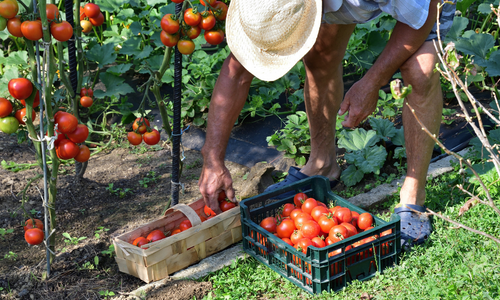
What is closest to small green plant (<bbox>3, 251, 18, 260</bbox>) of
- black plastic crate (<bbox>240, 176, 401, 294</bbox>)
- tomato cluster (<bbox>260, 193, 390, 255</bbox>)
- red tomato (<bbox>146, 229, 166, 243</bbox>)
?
red tomato (<bbox>146, 229, 166, 243</bbox>)

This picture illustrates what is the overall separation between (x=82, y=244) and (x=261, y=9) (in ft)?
5.25

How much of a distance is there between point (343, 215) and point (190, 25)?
3.90ft

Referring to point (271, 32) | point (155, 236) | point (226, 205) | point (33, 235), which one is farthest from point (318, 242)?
point (33, 235)

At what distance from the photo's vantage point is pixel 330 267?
7.34 feet

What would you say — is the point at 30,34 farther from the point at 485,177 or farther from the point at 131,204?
the point at 485,177

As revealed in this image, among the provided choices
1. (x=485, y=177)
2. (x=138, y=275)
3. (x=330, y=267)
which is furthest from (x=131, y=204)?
(x=485, y=177)

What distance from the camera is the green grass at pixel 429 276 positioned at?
6.91ft

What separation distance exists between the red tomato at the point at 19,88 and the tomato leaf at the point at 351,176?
198cm

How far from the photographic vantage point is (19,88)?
83.2 inches

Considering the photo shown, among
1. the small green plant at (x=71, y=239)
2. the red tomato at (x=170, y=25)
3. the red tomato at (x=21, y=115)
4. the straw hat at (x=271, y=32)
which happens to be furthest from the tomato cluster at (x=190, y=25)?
the small green plant at (x=71, y=239)

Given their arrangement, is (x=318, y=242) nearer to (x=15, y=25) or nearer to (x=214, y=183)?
(x=214, y=183)

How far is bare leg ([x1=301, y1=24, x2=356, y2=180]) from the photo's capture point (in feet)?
9.53

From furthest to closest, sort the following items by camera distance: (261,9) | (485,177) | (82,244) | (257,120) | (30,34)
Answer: (257,120), (485,177), (82,244), (261,9), (30,34)

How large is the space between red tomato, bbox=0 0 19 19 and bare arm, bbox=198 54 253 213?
998 millimetres
